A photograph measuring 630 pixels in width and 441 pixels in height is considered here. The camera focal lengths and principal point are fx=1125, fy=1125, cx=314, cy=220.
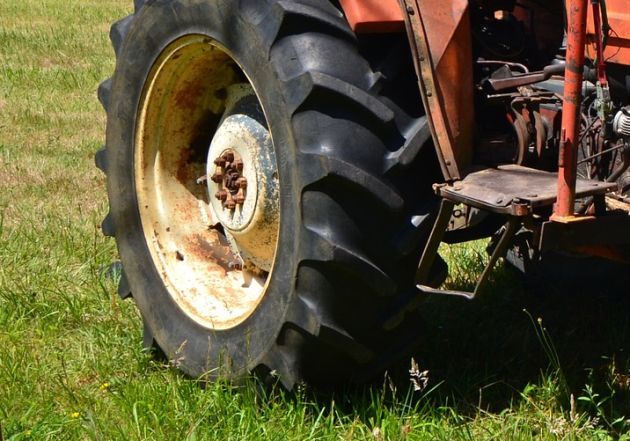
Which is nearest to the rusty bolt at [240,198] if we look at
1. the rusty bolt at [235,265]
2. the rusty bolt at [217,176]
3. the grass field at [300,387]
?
the rusty bolt at [217,176]

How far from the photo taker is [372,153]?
9.41ft

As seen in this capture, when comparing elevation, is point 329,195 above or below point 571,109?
below

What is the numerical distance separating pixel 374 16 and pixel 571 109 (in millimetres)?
582

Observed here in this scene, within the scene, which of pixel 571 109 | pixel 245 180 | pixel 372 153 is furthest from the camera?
pixel 245 180

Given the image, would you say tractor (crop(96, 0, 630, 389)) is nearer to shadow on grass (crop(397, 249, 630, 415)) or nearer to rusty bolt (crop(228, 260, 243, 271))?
rusty bolt (crop(228, 260, 243, 271))

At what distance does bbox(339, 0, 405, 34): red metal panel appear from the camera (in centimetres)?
291

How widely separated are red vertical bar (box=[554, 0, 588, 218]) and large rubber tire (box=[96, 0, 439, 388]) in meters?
0.40

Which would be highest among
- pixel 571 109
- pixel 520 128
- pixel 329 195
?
pixel 571 109

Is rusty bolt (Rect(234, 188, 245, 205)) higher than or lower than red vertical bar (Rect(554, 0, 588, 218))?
lower

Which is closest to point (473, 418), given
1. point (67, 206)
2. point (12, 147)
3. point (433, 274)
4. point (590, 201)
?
point (433, 274)

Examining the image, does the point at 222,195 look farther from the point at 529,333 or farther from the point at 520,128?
the point at 529,333

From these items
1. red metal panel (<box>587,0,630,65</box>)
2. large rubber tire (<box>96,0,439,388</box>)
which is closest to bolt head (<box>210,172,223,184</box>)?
large rubber tire (<box>96,0,439,388</box>)

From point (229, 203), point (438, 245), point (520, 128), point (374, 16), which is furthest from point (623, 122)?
point (229, 203)

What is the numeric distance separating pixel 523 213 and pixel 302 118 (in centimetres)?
64
